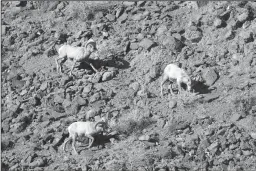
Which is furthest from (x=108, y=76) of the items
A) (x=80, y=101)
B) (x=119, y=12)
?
(x=119, y=12)

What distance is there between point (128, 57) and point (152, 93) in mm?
1945

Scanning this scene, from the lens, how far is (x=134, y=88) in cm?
1669

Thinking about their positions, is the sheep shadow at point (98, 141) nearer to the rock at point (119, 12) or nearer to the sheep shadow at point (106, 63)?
the sheep shadow at point (106, 63)

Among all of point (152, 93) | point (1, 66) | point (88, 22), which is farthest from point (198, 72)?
point (1, 66)

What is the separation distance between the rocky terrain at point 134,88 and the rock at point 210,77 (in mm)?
29

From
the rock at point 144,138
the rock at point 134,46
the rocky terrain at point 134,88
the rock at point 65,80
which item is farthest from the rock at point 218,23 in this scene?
the rock at point 144,138

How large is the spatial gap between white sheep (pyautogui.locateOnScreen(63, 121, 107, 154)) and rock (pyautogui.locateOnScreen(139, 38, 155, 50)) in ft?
11.3

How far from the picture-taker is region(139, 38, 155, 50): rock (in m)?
17.9

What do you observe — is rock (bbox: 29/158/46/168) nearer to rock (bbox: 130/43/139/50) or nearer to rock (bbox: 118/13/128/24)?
rock (bbox: 130/43/139/50)

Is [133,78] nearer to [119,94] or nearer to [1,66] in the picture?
[119,94]

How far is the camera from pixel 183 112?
51.2ft

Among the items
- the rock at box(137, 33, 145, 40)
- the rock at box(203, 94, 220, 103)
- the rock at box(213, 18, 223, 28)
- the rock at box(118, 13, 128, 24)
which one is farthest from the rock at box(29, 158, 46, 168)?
the rock at box(213, 18, 223, 28)

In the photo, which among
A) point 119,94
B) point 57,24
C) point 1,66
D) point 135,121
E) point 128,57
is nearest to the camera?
point 135,121

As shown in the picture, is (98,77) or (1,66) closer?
(98,77)
